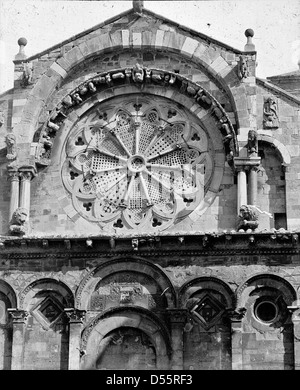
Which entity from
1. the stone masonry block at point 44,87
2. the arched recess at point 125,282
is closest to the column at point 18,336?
the arched recess at point 125,282

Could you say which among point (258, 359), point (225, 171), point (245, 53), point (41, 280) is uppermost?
point (245, 53)

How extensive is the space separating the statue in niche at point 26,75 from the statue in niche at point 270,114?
5.35 meters

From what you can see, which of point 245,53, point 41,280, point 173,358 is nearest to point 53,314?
point 41,280

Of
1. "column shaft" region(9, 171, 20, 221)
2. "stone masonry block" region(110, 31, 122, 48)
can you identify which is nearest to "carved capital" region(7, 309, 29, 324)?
"column shaft" region(9, 171, 20, 221)

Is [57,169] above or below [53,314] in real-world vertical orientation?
above

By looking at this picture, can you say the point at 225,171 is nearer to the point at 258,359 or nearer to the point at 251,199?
the point at 251,199

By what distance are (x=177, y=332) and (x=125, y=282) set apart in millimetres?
1607

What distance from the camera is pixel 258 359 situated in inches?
1123

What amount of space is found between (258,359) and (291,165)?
4453mm

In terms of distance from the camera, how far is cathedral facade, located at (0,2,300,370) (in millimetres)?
28922

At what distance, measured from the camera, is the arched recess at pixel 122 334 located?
94.7ft

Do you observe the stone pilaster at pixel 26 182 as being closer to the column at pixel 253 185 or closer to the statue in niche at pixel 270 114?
the column at pixel 253 185

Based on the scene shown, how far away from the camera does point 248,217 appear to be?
29234mm

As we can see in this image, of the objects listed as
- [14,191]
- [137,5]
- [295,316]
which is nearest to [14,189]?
[14,191]
